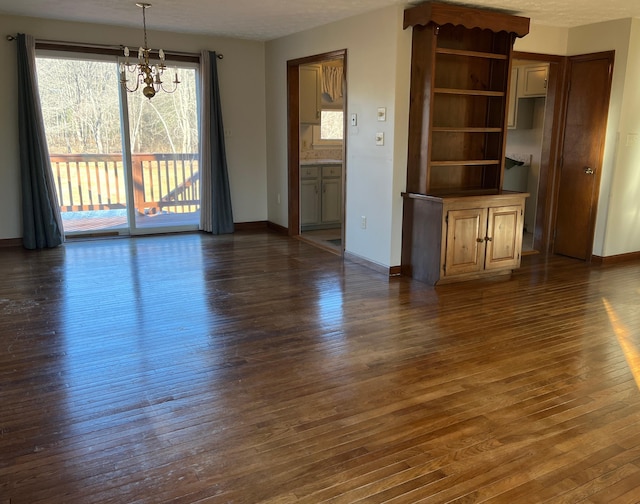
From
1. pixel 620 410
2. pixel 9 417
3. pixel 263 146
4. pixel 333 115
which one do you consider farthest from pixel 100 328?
pixel 333 115

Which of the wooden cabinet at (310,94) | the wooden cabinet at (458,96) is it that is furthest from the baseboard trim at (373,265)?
the wooden cabinet at (310,94)

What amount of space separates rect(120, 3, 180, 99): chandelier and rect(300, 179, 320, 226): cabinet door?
6.56ft

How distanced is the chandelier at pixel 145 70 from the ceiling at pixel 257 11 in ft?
0.80

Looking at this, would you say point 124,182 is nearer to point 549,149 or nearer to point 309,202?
point 309,202

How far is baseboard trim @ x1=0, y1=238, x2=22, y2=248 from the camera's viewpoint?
5.93 metres

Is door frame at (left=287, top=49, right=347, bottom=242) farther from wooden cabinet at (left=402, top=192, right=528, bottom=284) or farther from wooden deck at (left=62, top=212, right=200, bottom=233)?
wooden cabinet at (left=402, top=192, right=528, bottom=284)

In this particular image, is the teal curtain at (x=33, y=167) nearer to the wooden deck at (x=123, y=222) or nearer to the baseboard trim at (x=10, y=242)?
the baseboard trim at (x=10, y=242)

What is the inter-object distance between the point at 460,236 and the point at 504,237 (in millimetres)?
538

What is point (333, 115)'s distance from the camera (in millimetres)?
7891

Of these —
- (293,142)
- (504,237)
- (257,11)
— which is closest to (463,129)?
(504,237)

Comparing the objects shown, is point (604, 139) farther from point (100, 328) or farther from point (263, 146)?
point (100, 328)

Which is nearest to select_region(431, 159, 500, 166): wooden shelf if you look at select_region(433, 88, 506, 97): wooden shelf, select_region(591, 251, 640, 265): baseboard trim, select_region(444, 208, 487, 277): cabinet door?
select_region(444, 208, 487, 277): cabinet door

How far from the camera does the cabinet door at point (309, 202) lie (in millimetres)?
6934

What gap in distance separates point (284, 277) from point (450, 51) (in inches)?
96.0
